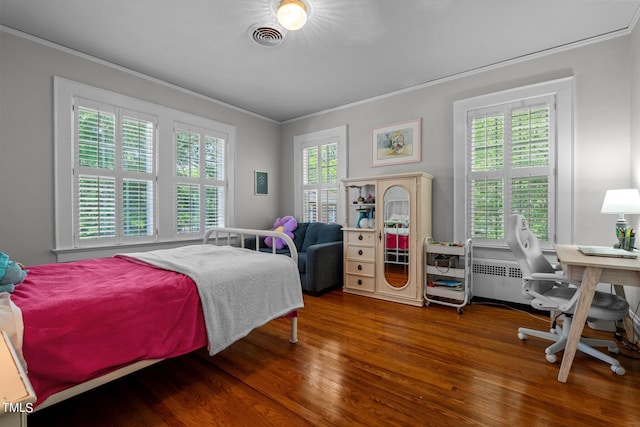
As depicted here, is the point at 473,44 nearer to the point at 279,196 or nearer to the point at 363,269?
the point at 363,269

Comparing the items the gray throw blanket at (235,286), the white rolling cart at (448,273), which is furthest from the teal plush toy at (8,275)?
the white rolling cart at (448,273)

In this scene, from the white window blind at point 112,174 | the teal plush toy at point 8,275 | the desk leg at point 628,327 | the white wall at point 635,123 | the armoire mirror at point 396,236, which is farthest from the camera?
the armoire mirror at point 396,236

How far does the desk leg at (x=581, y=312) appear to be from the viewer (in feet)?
5.71

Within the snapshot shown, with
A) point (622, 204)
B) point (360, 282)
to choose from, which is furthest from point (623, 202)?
point (360, 282)

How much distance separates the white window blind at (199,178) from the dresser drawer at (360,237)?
190 cm

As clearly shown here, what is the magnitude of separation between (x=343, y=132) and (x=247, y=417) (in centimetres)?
370

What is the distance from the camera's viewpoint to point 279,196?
16.8ft

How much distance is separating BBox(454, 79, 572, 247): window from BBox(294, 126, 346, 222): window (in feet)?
5.54

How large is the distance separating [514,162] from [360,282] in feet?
7.06

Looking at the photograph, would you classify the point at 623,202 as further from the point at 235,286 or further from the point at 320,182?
the point at 320,182

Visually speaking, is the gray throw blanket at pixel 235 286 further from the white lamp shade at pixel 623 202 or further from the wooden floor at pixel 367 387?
the white lamp shade at pixel 623 202

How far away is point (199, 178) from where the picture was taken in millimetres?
3938

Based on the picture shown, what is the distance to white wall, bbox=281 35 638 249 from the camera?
2584mm

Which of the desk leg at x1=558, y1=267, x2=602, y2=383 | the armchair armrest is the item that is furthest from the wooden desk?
the armchair armrest
